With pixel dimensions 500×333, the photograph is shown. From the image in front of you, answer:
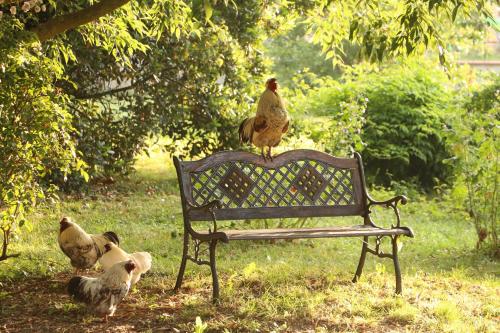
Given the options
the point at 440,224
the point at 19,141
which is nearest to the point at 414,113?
the point at 440,224

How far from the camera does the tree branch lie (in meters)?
5.56

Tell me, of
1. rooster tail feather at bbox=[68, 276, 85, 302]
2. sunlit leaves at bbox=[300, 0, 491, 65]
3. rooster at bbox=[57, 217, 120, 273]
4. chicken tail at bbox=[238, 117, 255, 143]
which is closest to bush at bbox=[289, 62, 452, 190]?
sunlit leaves at bbox=[300, 0, 491, 65]

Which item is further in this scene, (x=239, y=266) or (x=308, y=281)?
(x=239, y=266)

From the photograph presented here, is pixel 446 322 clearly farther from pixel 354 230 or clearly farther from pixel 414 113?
pixel 414 113

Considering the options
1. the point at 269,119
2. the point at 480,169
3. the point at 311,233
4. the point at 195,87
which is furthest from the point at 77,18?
the point at 195,87

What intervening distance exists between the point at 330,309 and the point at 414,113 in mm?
7627

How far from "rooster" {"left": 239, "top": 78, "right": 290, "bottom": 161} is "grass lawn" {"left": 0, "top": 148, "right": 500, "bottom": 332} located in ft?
3.87

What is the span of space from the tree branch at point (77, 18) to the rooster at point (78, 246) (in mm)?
1671

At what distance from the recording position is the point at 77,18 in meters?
5.76

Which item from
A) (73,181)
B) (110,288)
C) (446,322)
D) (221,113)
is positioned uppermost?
(221,113)

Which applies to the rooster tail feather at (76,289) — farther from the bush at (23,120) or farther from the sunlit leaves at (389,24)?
the sunlit leaves at (389,24)

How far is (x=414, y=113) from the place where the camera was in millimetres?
13000

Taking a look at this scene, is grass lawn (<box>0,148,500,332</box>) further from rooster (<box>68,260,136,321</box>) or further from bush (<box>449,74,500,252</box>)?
bush (<box>449,74,500,252</box>)

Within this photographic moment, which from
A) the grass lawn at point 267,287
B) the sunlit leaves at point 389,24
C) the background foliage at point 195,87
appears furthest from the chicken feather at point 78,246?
the sunlit leaves at point 389,24
